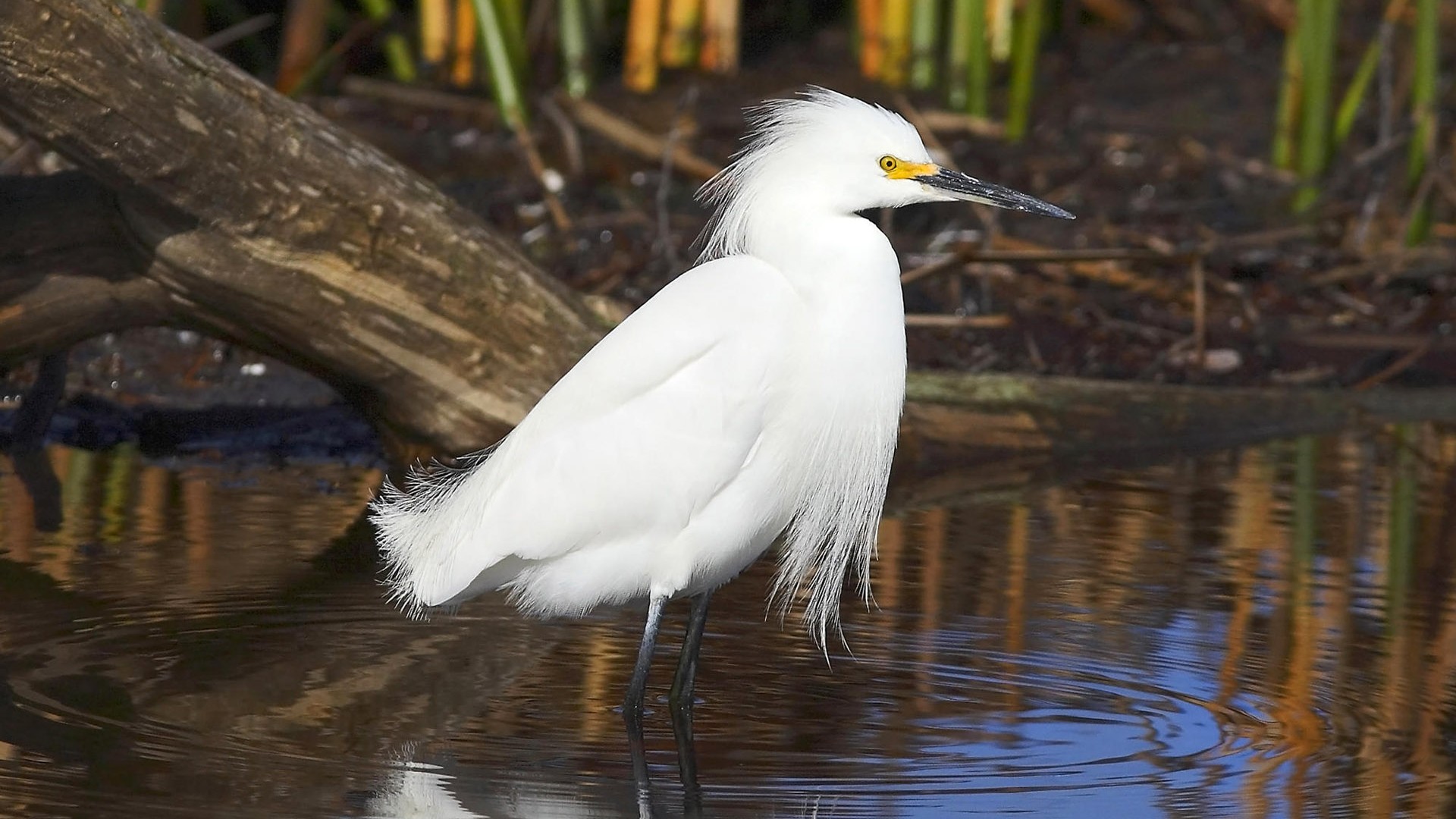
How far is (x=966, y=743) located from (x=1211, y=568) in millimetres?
2003

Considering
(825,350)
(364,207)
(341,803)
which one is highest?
(364,207)

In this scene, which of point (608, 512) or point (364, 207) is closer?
point (608, 512)

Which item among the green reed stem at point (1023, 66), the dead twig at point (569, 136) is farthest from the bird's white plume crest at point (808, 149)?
the green reed stem at point (1023, 66)

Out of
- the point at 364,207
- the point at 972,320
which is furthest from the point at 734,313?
the point at 972,320

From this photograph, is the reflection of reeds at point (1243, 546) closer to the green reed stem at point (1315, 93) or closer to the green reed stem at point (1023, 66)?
the green reed stem at point (1315, 93)

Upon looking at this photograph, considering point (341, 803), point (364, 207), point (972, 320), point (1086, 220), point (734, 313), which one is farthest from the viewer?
point (1086, 220)

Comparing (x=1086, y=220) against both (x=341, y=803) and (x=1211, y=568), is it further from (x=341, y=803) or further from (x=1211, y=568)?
(x=341, y=803)

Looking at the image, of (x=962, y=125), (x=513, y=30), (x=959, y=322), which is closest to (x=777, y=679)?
(x=959, y=322)

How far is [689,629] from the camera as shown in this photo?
4.18 m

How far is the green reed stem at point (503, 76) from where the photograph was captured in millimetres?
10016

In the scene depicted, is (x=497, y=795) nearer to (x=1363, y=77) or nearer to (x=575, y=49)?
(x=1363, y=77)

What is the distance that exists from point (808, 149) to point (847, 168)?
0.10 meters

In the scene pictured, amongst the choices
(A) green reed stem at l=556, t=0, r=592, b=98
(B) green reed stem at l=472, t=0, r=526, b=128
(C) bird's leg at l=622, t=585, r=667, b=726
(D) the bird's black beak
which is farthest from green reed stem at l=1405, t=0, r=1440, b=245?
(C) bird's leg at l=622, t=585, r=667, b=726

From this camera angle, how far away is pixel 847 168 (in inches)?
159
